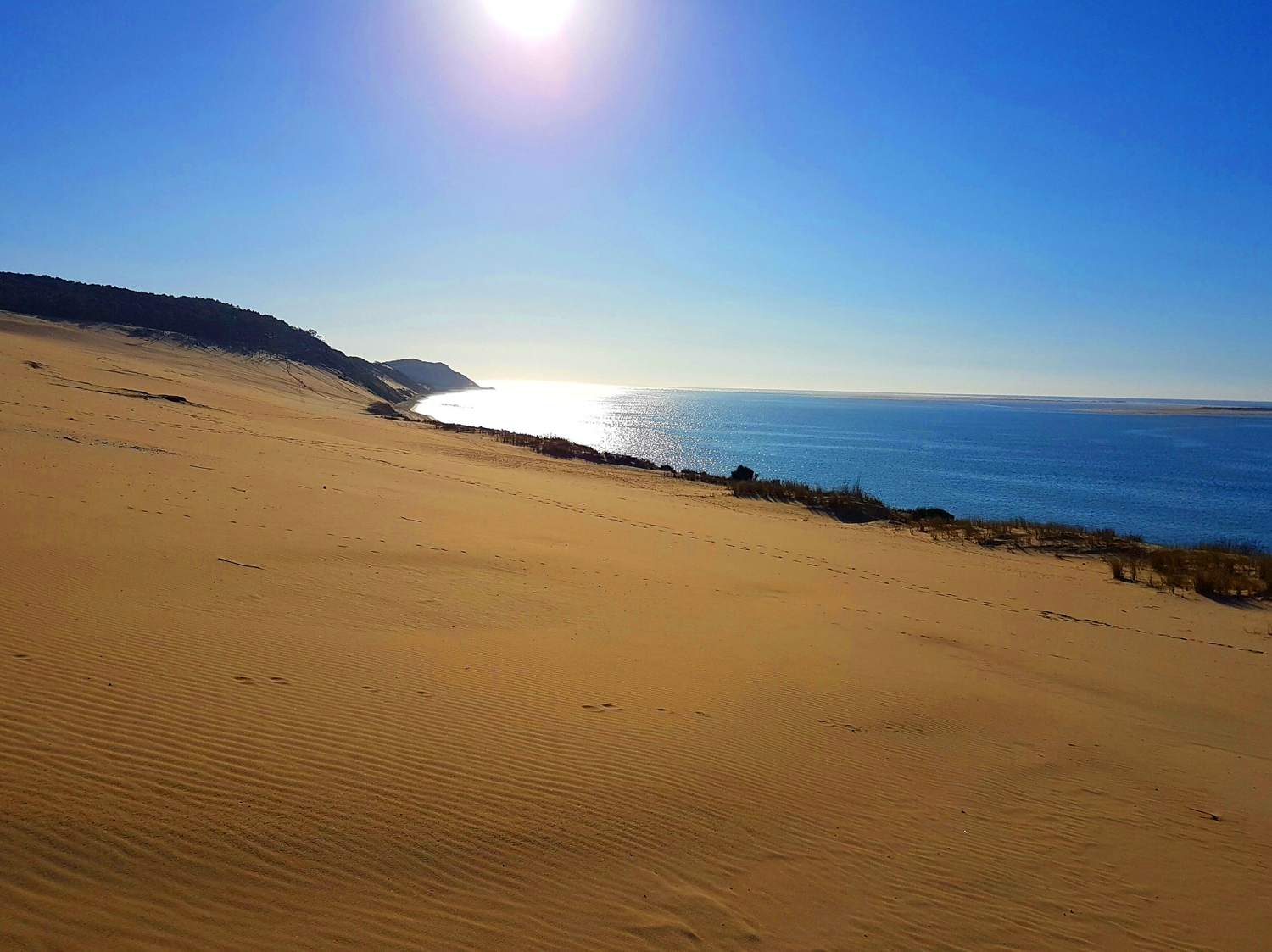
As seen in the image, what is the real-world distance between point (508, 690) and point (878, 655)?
4.87m

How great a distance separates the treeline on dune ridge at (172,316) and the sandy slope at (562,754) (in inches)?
2155

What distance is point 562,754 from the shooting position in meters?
4.87

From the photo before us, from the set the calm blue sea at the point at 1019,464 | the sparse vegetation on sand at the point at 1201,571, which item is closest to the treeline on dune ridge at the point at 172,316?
the calm blue sea at the point at 1019,464

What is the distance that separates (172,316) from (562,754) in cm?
6938

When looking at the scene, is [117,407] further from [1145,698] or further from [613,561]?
[1145,698]

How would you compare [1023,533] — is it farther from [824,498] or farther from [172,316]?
[172,316]

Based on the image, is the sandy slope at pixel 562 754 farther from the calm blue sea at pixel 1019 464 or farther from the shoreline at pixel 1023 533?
the calm blue sea at pixel 1019 464

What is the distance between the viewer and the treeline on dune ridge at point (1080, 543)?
1439cm

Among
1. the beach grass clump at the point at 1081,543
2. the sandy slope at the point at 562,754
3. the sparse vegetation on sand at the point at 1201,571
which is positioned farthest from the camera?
the beach grass clump at the point at 1081,543

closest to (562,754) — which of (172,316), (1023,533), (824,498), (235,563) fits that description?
(235,563)

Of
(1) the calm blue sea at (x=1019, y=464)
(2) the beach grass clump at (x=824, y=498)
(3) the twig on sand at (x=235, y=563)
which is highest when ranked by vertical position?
(1) the calm blue sea at (x=1019, y=464)

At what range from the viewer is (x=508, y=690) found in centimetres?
585

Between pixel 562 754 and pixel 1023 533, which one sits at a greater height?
pixel 1023 533

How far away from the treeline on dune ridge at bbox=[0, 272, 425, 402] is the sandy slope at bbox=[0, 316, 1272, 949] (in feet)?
180
